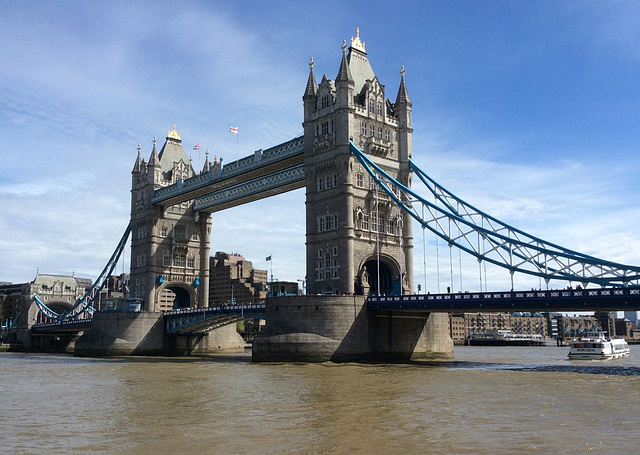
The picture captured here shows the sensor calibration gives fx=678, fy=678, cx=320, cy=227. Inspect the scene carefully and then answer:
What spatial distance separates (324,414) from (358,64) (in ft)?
172

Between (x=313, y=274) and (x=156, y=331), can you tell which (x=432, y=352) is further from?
(x=156, y=331)

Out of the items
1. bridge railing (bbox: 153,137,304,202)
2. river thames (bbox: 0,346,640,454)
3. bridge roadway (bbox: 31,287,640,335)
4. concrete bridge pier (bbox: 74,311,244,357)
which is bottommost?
river thames (bbox: 0,346,640,454)

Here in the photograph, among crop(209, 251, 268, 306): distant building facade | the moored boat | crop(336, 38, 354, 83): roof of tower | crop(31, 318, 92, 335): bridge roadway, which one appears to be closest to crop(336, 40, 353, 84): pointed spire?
crop(336, 38, 354, 83): roof of tower

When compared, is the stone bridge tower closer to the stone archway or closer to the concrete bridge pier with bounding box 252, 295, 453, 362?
the stone archway

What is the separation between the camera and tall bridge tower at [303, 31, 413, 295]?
6694 centimetres

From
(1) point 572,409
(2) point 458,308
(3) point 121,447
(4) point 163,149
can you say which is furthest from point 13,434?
(4) point 163,149

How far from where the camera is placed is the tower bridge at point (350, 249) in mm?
57062

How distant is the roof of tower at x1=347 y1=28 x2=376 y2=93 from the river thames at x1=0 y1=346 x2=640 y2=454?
120 ft

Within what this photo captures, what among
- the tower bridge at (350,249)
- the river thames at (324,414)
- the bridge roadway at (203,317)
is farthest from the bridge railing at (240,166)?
the river thames at (324,414)

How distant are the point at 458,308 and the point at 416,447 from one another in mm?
37331

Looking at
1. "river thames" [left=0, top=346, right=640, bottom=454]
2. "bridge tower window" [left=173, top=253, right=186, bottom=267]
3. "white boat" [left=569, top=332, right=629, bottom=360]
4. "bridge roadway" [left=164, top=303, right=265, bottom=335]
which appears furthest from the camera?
"bridge tower window" [left=173, top=253, right=186, bottom=267]

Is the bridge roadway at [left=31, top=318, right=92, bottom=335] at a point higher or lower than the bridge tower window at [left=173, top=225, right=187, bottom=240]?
lower

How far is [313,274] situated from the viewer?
69375 millimetres

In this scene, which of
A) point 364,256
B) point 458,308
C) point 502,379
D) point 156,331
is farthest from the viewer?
point 156,331
